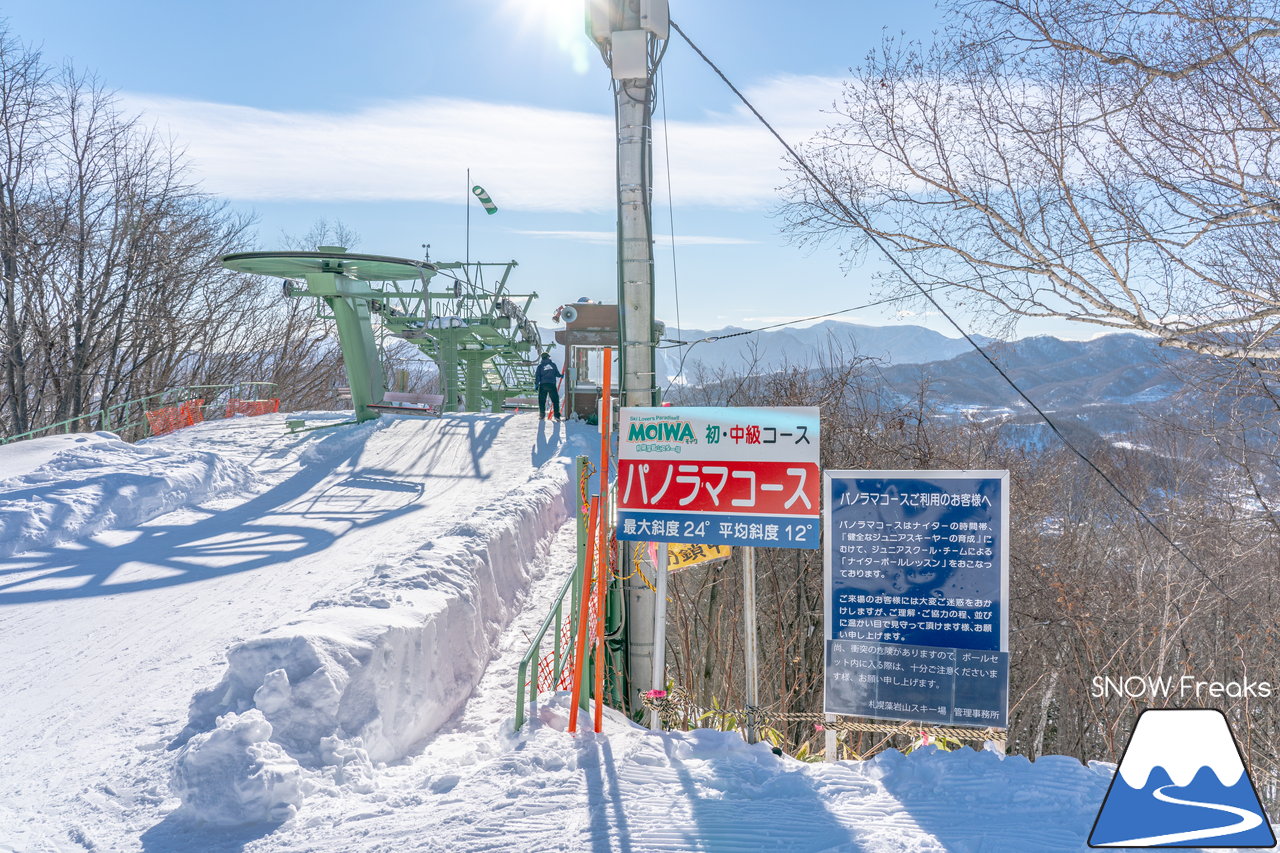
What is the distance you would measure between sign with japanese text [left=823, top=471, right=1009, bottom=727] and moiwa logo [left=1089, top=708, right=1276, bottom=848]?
3.38 feet

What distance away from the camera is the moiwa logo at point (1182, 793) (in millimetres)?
4078

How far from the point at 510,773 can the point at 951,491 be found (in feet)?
10.9

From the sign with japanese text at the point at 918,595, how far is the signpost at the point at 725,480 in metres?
0.33

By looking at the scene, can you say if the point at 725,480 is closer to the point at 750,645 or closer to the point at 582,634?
the point at 750,645

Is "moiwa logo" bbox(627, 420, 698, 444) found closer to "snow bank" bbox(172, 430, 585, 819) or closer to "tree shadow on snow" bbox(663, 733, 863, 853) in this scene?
"tree shadow on snow" bbox(663, 733, 863, 853)

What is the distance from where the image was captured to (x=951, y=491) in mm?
5531

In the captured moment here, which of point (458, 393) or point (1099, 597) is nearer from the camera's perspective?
point (1099, 597)

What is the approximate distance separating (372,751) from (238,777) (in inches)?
35.6

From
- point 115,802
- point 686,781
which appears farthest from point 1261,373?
point 115,802

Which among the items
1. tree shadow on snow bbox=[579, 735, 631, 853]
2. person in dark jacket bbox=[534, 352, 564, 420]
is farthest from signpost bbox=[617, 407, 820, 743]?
person in dark jacket bbox=[534, 352, 564, 420]

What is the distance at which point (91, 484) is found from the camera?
1203cm

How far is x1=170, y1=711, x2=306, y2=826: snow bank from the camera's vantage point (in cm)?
446

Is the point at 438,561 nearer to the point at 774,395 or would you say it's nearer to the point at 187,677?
the point at 187,677

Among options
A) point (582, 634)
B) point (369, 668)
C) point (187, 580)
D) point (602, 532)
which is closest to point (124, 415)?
point (187, 580)
